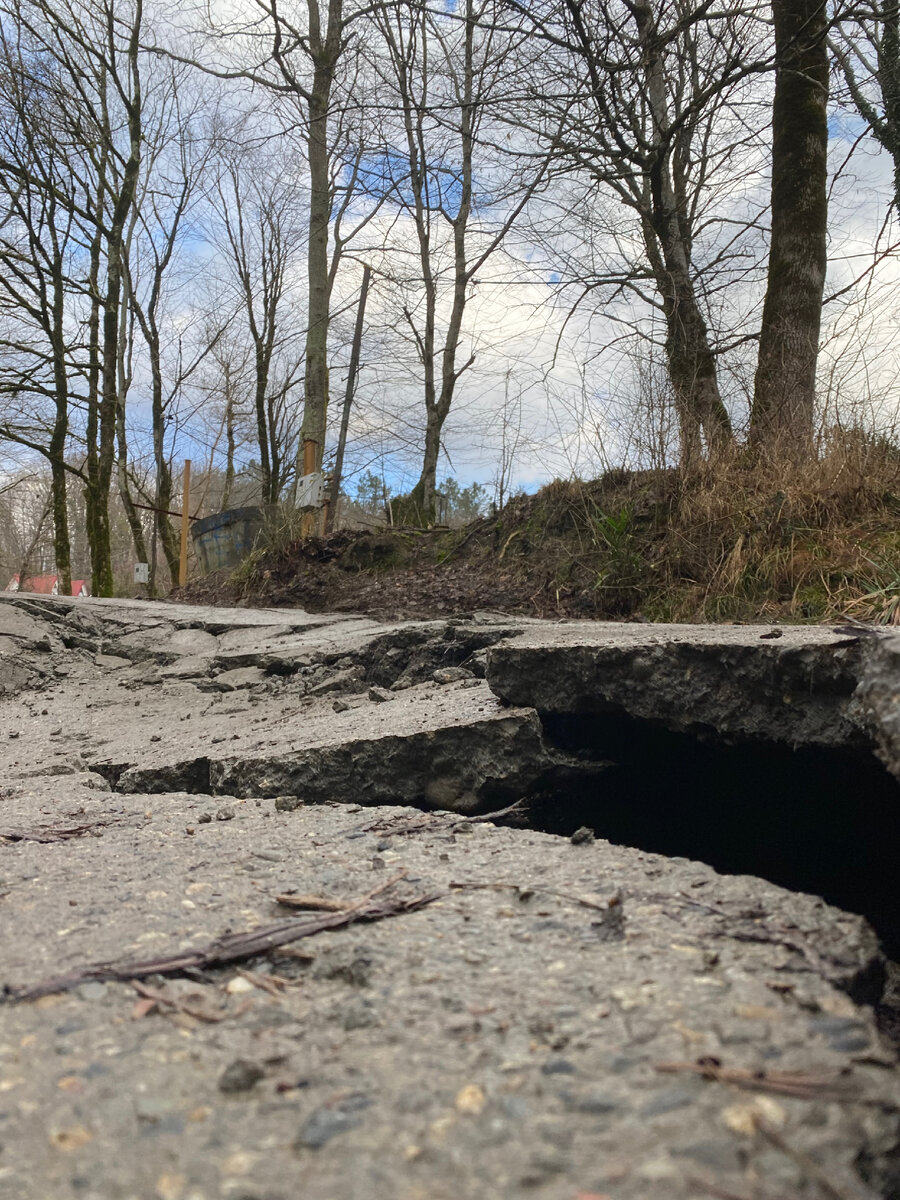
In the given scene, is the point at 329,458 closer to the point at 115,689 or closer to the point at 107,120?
the point at 107,120

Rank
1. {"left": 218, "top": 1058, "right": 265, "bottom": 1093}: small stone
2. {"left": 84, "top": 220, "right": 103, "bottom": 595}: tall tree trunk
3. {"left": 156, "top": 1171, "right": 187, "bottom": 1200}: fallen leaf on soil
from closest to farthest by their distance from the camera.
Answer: {"left": 156, "top": 1171, "right": 187, "bottom": 1200}: fallen leaf on soil, {"left": 218, "top": 1058, "right": 265, "bottom": 1093}: small stone, {"left": 84, "top": 220, "right": 103, "bottom": 595}: tall tree trunk

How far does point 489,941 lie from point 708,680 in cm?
110

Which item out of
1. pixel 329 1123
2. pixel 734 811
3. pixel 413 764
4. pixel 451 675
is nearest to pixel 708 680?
pixel 734 811

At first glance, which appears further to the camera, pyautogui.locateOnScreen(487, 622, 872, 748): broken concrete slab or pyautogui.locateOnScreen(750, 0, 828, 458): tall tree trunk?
pyautogui.locateOnScreen(750, 0, 828, 458): tall tree trunk

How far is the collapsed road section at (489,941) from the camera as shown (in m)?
0.74

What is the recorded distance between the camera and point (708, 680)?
2049 mm

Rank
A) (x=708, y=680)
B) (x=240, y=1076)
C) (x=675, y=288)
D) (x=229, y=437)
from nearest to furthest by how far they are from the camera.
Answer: (x=240, y=1076), (x=708, y=680), (x=675, y=288), (x=229, y=437)

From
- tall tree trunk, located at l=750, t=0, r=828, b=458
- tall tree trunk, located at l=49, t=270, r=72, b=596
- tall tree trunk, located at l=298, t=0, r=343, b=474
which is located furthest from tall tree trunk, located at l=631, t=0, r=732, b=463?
tall tree trunk, located at l=49, t=270, r=72, b=596

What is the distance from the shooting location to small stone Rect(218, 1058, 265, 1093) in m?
0.84

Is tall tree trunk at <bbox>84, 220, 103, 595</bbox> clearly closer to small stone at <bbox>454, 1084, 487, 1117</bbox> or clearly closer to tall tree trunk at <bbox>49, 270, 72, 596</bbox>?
tall tree trunk at <bbox>49, 270, 72, 596</bbox>

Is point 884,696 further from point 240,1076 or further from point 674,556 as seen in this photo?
point 674,556

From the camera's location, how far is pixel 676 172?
26.3 feet

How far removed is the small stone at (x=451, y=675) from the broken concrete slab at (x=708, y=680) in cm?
63

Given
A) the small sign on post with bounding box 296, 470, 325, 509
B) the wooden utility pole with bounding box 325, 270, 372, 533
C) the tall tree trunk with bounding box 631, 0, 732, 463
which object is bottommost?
the small sign on post with bounding box 296, 470, 325, 509
